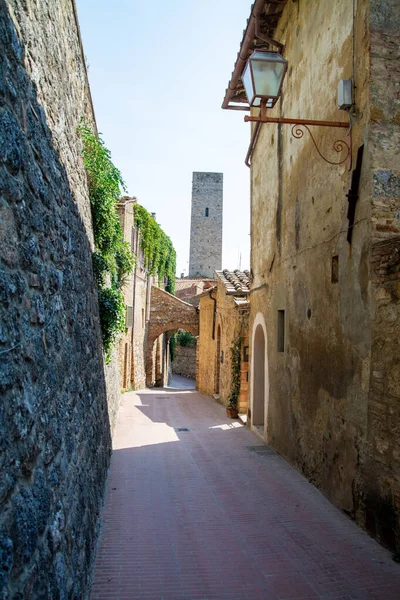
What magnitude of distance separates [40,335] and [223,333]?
48.3 feet

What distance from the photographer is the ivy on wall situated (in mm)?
22734

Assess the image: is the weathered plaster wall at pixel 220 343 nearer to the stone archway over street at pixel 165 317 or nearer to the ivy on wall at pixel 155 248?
the stone archway over street at pixel 165 317

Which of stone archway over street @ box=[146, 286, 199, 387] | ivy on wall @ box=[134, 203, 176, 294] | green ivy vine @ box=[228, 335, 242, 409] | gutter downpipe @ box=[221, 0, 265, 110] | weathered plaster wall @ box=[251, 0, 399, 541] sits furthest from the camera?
stone archway over street @ box=[146, 286, 199, 387]

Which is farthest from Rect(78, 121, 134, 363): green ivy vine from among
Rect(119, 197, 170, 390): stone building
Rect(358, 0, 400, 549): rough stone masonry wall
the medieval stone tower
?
the medieval stone tower

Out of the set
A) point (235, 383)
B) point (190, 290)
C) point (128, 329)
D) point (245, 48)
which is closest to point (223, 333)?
point (235, 383)

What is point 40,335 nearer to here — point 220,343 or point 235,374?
point 235,374

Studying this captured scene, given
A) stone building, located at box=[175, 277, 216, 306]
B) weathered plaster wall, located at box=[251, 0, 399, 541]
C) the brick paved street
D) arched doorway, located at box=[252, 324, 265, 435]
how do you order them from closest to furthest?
1. the brick paved street
2. weathered plaster wall, located at box=[251, 0, 399, 541]
3. arched doorway, located at box=[252, 324, 265, 435]
4. stone building, located at box=[175, 277, 216, 306]

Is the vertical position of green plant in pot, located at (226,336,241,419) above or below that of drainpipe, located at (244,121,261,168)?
below

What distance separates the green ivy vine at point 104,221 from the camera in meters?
7.19

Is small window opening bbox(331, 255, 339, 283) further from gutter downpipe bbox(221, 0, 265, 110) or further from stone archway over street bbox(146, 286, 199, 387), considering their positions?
stone archway over street bbox(146, 286, 199, 387)

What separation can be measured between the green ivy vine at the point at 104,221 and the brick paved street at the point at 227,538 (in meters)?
2.57

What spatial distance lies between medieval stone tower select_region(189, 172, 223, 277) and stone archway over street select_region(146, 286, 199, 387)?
2111 cm

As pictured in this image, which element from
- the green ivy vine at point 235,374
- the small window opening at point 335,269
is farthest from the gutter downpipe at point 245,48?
the green ivy vine at point 235,374

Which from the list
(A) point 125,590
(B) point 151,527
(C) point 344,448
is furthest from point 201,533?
(C) point 344,448
